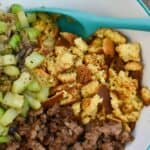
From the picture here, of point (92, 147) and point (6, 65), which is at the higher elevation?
point (6, 65)

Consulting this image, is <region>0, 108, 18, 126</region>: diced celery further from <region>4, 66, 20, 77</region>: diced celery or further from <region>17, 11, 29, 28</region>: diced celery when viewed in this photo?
<region>17, 11, 29, 28</region>: diced celery

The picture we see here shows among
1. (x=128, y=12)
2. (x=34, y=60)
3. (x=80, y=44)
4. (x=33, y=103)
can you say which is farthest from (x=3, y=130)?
(x=128, y=12)

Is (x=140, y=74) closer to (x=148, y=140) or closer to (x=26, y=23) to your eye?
(x=148, y=140)

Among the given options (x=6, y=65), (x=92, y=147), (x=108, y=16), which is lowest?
(x=92, y=147)

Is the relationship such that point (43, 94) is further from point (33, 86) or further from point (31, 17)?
point (31, 17)

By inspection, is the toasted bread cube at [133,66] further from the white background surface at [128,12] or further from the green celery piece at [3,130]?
the green celery piece at [3,130]

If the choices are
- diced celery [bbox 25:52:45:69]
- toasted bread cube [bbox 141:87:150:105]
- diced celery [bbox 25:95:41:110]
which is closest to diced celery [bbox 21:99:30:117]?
diced celery [bbox 25:95:41:110]

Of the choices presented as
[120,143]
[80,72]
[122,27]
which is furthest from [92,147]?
[122,27]
